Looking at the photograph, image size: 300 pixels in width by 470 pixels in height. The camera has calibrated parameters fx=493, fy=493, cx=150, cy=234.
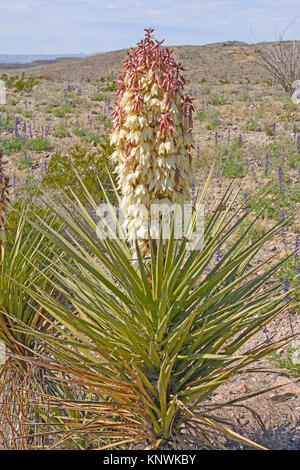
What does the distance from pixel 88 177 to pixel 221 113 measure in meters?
6.22

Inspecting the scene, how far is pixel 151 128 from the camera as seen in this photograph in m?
2.35

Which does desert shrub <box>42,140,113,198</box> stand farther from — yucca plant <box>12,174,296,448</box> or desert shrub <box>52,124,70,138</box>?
yucca plant <box>12,174,296,448</box>

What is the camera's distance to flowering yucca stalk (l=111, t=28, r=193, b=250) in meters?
2.30

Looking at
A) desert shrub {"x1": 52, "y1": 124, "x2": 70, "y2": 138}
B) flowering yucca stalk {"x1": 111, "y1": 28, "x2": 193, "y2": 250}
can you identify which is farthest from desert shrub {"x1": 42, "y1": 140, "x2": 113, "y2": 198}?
flowering yucca stalk {"x1": 111, "y1": 28, "x2": 193, "y2": 250}

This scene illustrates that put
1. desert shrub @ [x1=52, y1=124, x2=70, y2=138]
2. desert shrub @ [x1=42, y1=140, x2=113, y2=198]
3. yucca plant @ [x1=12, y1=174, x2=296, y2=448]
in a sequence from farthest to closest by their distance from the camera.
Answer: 1. desert shrub @ [x1=52, y1=124, x2=70, y2=138]
2. desert shrub @ [x1=42, y1=140, x2=113, y2=198]
3. yucca plant @ [x1=12, y1=174, x2=296, y2=448]

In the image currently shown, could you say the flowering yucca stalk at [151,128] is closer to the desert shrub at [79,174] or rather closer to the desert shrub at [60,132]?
the desert shrub at [79,174]

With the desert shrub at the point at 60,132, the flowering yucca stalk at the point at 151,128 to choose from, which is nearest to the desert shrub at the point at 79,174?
the desert shrub at the point at 60,132

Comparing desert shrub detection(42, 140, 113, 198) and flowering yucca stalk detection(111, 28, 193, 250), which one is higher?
flowering yucca stalk detection(111, 28, 193, 250)

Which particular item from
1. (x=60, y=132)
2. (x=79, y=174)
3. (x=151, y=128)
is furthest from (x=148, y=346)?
(x=60, y=132)

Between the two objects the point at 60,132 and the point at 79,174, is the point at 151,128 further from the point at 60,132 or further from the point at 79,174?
the point at 60,132

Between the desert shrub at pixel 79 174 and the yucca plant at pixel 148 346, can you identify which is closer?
the yucca plant at pixel 148 346

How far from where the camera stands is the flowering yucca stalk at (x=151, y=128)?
230 cm
